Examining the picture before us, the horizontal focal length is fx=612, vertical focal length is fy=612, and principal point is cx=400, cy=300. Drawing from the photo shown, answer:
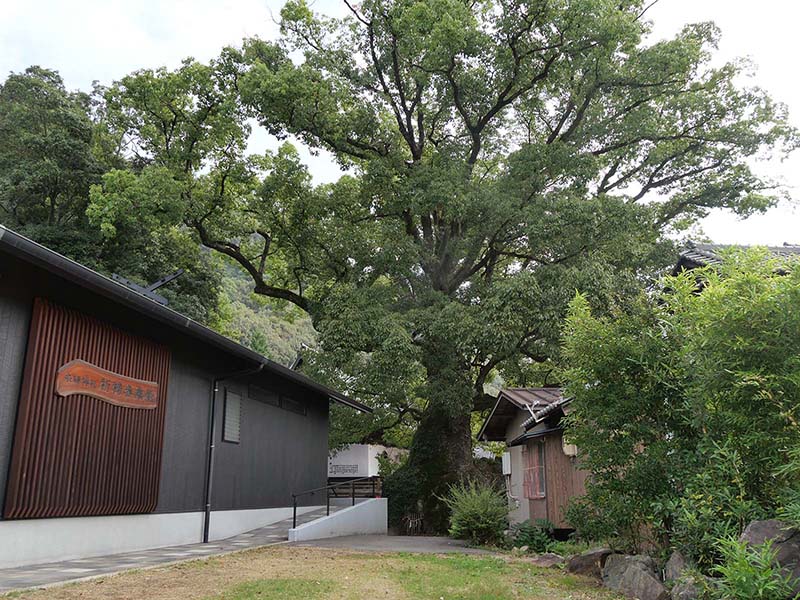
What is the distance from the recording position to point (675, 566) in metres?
5.61

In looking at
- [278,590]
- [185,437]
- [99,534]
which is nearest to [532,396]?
[185,437]

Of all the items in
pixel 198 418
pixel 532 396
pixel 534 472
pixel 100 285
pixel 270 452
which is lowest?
pixel 534 472

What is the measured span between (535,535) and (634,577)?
6.26 meters

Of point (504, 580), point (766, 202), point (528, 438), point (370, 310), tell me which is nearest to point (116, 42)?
point (370, 310)

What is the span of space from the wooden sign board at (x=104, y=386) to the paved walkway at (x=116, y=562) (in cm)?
195

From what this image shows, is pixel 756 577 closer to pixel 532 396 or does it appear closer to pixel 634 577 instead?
pixel 634 577

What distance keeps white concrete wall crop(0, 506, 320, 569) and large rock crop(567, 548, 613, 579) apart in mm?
6056

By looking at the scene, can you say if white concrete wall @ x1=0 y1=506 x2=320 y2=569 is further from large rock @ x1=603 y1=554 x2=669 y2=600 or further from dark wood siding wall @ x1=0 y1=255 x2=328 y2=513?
large rock @ x1=603 y1=554 x2=669 y2=600

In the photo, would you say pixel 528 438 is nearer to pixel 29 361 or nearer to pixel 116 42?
pixel 29 361

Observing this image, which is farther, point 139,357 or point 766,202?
point 766,202

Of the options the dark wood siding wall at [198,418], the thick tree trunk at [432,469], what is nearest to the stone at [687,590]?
the dark wood siding wall at [198,418]

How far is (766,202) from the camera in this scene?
16.9m

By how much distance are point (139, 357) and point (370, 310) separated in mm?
6901

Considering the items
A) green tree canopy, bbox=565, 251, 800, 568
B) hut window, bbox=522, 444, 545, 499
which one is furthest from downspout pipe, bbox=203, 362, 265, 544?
hut window, bbox=522, 444, 545, 499
